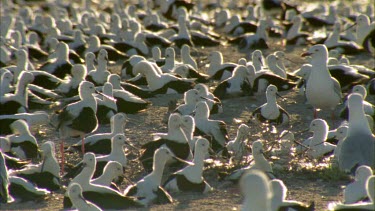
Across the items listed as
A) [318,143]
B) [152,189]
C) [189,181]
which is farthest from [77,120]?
[318,143]

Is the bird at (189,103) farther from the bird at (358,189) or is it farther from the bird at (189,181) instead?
the bird at (358,189)

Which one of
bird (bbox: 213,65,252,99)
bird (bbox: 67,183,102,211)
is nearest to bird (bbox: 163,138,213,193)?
bird (bbox: 67,183,102,211)

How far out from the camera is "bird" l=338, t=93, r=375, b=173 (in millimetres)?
11023

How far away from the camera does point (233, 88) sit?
1600 centimetres

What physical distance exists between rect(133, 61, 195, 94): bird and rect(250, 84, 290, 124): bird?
2.38 m

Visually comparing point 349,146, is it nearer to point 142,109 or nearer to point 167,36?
point 142,109

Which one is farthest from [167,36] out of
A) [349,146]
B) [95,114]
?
[349,146]

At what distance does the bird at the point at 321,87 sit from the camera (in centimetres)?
1468

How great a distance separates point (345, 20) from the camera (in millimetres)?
26984

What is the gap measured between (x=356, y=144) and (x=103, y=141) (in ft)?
10.1

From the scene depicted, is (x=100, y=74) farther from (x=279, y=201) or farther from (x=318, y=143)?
(x=279, y=201)

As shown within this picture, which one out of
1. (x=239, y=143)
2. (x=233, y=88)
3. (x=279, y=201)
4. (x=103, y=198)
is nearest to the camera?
(x=279, y=201)

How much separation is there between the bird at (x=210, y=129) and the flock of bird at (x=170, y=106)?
0.05ft

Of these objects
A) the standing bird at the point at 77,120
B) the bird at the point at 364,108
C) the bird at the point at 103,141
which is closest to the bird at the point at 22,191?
the bird at the point at 103,141
